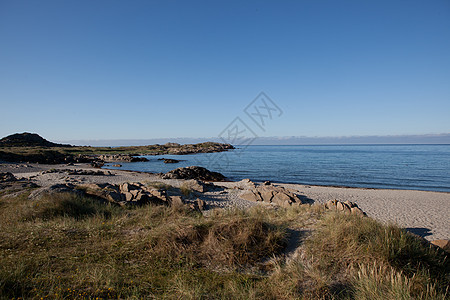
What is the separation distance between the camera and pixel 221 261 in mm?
4984

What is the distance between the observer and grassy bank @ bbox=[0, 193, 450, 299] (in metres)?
3.74

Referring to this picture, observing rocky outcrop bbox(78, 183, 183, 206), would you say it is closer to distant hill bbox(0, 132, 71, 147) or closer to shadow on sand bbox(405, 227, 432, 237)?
shadow on sand bbox(405, 227, 432, 237)

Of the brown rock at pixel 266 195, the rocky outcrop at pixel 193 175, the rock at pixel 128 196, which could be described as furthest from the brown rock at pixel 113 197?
the rocky outcrop at pixel 193 175

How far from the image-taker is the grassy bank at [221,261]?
147 inches

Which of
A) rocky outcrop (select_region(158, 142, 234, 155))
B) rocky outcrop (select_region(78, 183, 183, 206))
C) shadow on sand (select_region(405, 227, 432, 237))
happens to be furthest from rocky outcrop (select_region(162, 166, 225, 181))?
rocky outcrop (select_region(158, 142, 234, 155))

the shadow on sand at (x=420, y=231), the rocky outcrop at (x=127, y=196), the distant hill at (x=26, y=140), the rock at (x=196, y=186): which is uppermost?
the distant hill at (x=26, y=140)

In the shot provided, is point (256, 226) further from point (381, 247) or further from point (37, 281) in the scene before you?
point (37, 281)

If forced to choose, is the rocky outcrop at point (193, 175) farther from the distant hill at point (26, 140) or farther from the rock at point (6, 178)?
the distant hill at point (26, 140)

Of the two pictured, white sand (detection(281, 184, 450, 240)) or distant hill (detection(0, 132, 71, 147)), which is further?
distant hill (detection(0, 132, 71, 147))

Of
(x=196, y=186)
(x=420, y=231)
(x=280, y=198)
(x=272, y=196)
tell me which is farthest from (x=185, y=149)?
(x=420, y=231)

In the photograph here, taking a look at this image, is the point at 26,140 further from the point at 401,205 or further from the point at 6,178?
the point at 401,205

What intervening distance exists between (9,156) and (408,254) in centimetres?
6255

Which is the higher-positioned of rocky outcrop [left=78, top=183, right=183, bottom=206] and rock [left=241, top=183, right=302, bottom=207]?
rocky outcrop [left=78, top=183, right=183, bottom=206]

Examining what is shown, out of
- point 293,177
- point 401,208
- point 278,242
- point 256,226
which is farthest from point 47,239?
point 293,177
